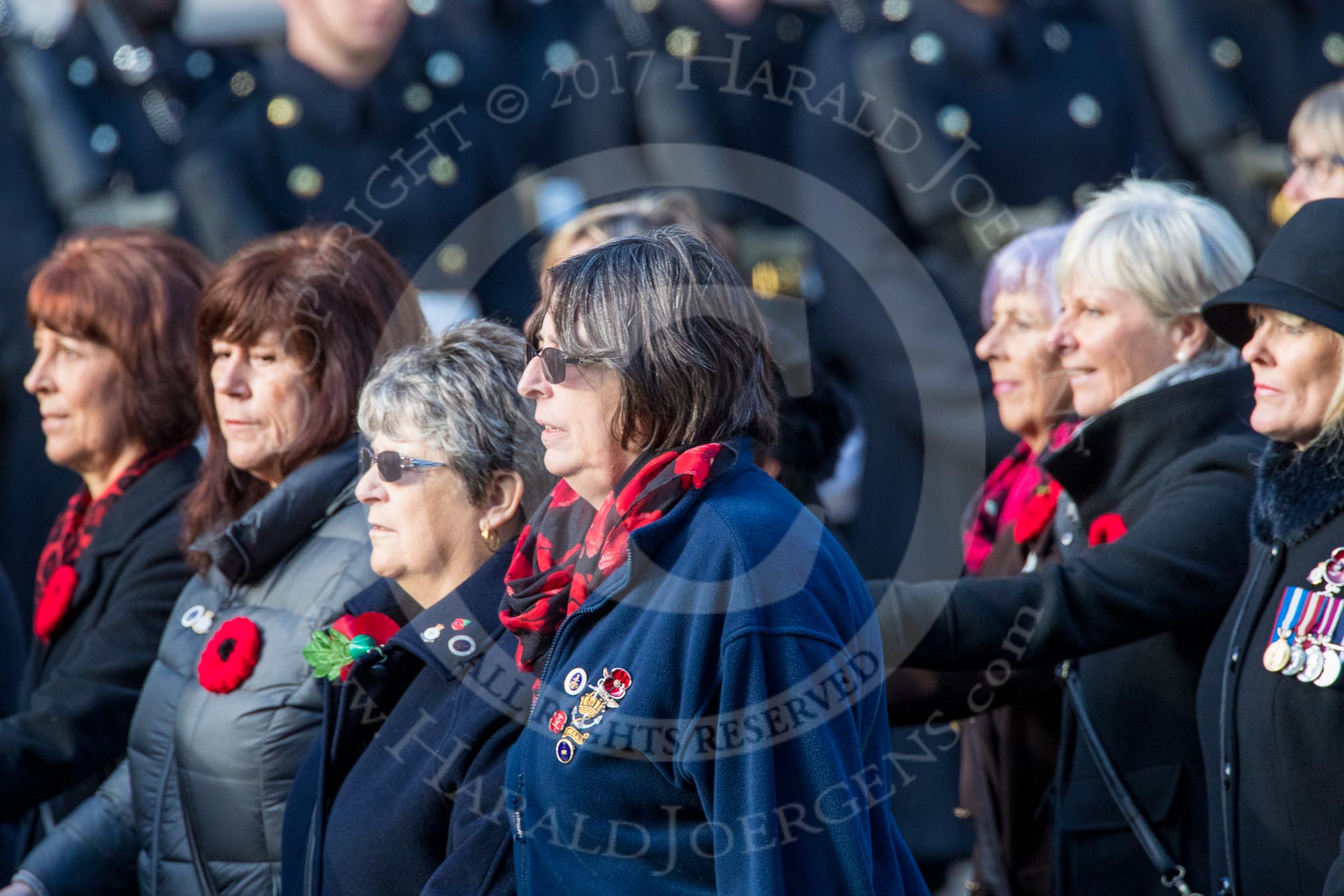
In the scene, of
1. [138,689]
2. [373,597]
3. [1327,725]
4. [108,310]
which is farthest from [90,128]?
[1327,725]

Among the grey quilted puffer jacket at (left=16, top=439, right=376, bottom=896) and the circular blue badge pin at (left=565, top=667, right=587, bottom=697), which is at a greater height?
the circular blue badge pin at (left=565, top=667, right=587, bottom=697)

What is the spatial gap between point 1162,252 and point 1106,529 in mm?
616

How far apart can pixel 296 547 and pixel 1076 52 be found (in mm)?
3409

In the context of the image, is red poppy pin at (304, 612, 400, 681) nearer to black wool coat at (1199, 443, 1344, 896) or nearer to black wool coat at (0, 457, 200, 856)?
black wool coat at (0, 457, 200, 856)

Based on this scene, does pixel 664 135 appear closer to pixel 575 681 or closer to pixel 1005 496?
pixel 1005 496

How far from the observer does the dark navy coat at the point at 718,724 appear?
6.51ft

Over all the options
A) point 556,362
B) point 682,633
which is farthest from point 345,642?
point 682,633

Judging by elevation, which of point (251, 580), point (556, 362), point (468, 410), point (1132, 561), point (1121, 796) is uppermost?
point (556, 362)

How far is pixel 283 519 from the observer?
3.02 m

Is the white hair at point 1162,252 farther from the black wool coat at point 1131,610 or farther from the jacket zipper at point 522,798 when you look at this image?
the jacket zipper at point 522,798

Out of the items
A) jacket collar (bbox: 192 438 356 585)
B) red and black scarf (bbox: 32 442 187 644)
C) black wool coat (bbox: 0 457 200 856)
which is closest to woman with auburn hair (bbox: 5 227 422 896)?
jacket collar (bbox: 192 438 356 585)

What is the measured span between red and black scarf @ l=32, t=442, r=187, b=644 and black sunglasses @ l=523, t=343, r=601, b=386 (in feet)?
5.56

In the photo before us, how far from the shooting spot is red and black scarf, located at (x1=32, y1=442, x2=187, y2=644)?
11.5 ft

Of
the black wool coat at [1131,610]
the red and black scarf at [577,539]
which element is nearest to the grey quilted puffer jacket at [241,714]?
the red and black scarf at [577,539]
